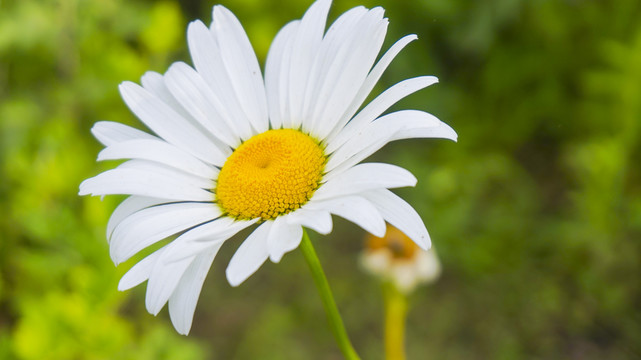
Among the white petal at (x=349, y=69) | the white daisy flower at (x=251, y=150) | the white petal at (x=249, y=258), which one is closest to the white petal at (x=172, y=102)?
the white daisy flower at (x=251, y=150)

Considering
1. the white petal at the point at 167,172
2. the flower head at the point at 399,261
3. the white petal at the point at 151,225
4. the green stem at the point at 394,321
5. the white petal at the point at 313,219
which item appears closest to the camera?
the white petal at the point at 313,219

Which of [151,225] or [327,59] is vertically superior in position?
[327,59]

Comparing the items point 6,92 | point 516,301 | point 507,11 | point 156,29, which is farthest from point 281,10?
point 516,301

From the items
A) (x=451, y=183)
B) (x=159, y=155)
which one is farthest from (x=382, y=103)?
(x=451, y=183)

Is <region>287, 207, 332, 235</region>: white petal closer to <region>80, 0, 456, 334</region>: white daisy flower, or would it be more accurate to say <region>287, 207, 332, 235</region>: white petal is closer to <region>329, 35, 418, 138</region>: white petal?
<region>80, 0, 456, 334</region>: white daisy flower

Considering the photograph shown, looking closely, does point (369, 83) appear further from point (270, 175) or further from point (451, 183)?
point (451, 183)

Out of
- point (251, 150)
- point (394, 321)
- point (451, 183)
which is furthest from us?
point (451, 183)

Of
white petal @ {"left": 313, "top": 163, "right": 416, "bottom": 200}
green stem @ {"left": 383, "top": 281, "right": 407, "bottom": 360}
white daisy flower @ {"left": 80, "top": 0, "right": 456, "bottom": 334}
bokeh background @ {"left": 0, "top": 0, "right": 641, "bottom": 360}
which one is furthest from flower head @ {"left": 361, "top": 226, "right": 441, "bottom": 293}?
white petal @ {"left": 313, "top": 163, "right": 416, "bottom": 200}

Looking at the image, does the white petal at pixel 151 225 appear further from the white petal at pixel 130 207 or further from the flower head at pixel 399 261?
the flower head at pixel 399 261
